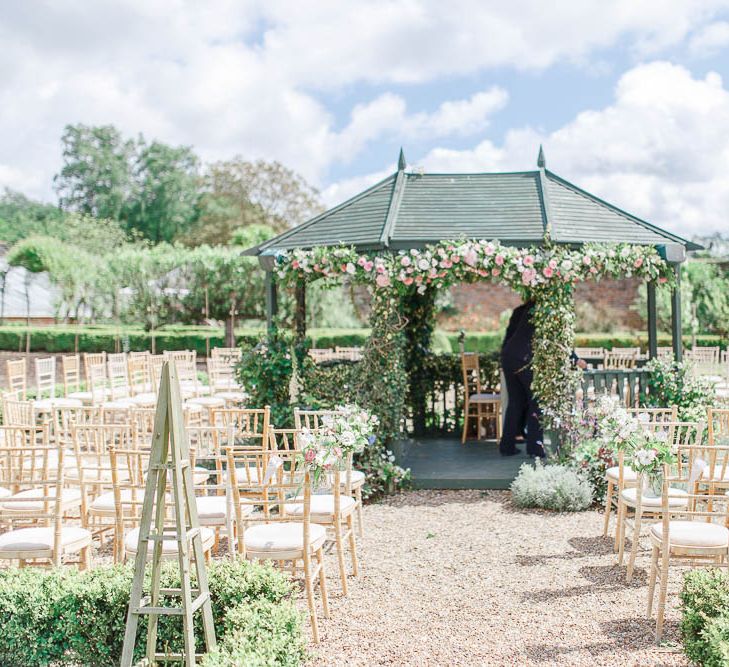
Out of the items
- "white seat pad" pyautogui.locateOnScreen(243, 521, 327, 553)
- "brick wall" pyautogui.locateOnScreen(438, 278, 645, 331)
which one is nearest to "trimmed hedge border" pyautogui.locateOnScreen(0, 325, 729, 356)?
"brick wall" pyautogui.locateOnScreen(438, 278, 645, 331)

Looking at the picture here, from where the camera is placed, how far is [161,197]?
4525cm

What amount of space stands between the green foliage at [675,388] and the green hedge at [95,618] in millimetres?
5954

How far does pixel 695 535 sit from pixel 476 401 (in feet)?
18.8

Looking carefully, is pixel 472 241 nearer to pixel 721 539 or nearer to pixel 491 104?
Result: pixel 721 539

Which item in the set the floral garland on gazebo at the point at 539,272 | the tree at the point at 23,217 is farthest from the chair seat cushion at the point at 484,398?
the tree at the point at 23,217

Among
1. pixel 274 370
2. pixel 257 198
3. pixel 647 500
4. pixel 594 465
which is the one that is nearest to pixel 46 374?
pixel 274 370

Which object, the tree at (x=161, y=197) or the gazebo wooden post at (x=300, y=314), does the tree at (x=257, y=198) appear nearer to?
the tree at (x=161, y=197)

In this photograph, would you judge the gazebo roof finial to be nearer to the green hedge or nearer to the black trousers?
the black trousers

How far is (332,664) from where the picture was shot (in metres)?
3.97

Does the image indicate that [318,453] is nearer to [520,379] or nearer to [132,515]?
[132,515]

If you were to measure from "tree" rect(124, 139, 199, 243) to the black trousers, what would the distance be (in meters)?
37.3

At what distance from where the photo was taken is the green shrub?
711 centimetres

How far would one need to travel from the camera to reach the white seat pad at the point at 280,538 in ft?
14.2

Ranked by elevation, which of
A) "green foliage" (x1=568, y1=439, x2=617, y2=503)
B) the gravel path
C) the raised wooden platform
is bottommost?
the gravel path
